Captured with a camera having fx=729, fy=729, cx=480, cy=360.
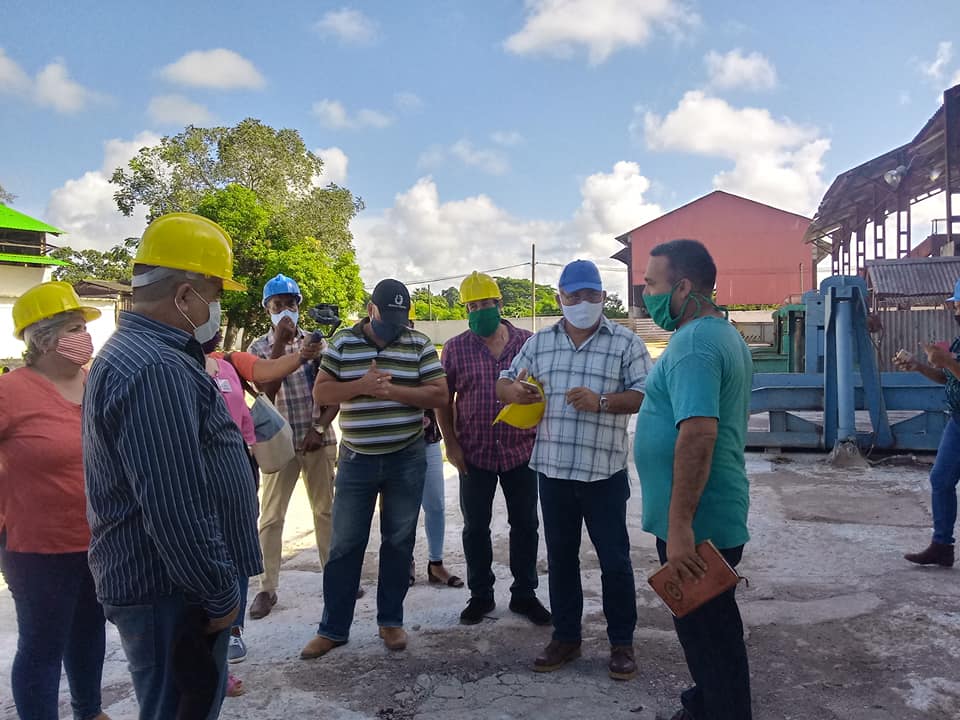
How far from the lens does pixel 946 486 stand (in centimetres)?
473

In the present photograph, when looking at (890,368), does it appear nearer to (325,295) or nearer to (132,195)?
(325,295)

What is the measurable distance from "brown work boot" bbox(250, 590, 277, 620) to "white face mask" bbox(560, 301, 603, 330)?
246 cm

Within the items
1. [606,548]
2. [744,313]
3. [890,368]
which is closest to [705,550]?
[606,548]

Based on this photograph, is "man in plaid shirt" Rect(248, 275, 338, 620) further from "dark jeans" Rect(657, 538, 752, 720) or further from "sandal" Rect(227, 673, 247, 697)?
"dark jeans" Rect(657, 538, 752, 720)

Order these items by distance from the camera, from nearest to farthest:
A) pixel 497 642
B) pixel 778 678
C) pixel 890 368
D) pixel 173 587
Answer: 1. pixel 173 587
2. pixel 778 678
3. pixel 497 642
4. pixel 890 368

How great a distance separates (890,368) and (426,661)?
10202mm

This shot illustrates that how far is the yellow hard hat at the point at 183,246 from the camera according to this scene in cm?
199

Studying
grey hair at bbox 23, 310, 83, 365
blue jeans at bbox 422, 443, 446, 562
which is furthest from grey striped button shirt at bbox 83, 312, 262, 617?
blue jeans at bbox 422, 443, 446, 562

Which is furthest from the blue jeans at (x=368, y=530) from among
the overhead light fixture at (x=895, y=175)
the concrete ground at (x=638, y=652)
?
the overhead light fixture at (x=895, y=175)

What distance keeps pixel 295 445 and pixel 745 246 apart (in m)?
38.3

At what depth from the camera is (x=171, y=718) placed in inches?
75.6

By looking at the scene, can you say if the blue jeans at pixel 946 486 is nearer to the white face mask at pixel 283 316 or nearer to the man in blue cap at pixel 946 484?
the man in blue cap at pixel 946 484

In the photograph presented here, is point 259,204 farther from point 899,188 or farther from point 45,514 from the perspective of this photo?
point 45,514

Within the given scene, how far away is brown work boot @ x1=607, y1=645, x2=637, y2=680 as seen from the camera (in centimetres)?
341
